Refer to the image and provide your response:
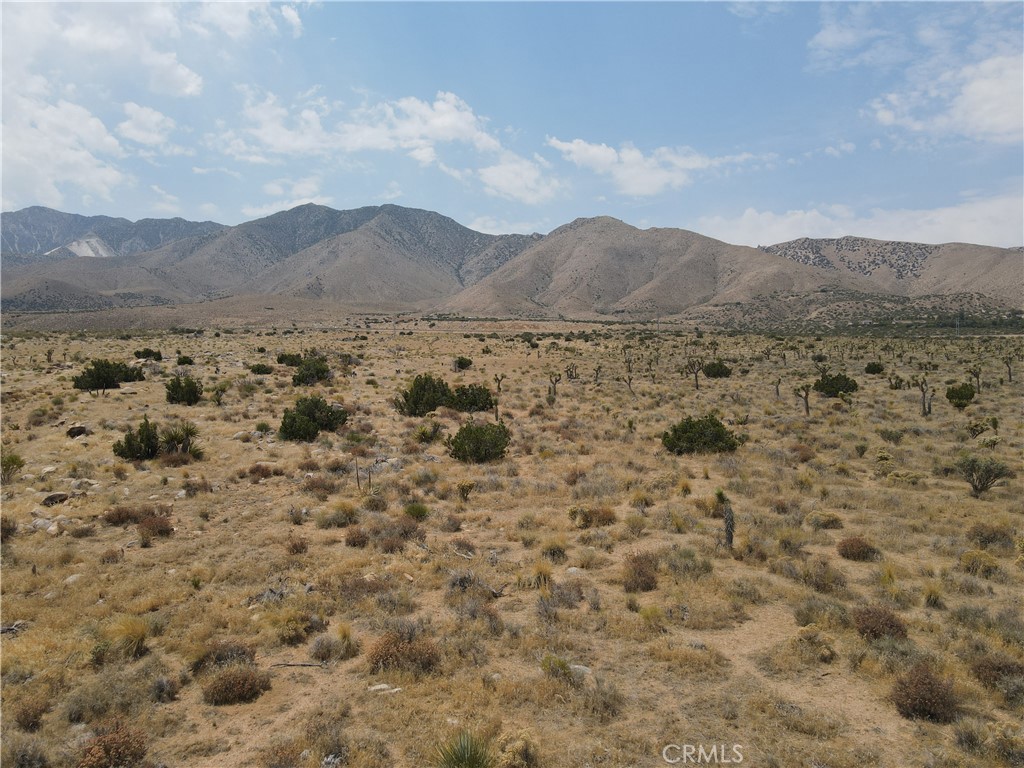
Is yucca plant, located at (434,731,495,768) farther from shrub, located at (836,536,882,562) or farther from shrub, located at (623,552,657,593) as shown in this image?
shrub, located at (836,536,882,562)

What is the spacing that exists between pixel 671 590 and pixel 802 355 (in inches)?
1814

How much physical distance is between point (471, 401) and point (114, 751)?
854 inches

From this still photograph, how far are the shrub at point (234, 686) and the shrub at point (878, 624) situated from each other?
8882 mm

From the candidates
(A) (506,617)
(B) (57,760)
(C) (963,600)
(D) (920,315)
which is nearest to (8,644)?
(B) (57,760)

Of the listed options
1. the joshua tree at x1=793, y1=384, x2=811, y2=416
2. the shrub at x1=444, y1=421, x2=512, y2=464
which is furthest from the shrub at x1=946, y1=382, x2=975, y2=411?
the shrub at x1=444, y1=421, x2=512, y2=464

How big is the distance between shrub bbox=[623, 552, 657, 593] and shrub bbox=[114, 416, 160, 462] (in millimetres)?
15568

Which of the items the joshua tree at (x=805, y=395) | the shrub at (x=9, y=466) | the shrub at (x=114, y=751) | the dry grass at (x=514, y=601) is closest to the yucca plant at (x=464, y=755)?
the dry grass at (x=514, y=601)

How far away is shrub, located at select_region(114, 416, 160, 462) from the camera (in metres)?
16.2

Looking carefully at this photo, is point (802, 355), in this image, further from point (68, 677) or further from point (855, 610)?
point (68, 677)

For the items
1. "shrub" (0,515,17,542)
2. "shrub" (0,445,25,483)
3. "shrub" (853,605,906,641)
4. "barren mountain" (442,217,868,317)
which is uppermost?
"barren mountain" (442,217,868,317)

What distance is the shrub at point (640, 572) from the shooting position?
375 inches

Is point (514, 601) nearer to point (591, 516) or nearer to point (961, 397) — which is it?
point (591, 516)

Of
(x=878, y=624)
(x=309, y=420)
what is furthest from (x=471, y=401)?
(x=878, y=624)

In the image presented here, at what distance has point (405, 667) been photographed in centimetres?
719
